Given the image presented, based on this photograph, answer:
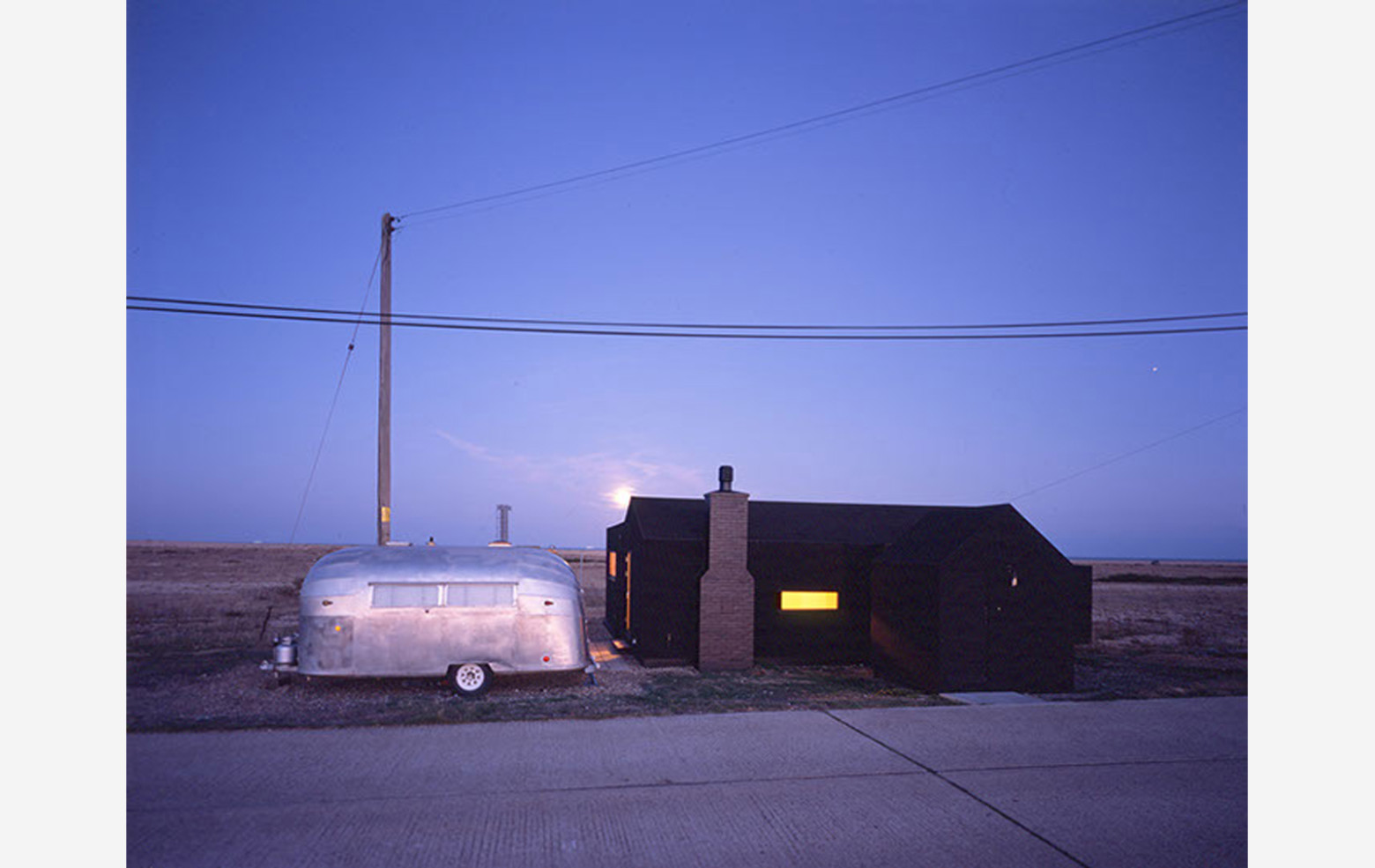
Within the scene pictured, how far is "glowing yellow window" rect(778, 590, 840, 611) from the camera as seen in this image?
19.7 m

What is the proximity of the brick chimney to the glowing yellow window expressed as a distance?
47.0 inches

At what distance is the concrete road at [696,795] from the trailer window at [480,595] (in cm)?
418

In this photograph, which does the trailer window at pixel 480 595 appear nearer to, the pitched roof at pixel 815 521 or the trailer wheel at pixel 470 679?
the trailer wheel at pixel 470 679

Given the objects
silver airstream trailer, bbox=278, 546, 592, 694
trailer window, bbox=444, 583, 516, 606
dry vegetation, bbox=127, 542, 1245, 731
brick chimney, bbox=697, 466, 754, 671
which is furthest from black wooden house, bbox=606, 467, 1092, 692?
trailer window, bbox=444, 583, 516, 606

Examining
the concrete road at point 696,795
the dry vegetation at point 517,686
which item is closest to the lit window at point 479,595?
the dry vegetation at point 517,686

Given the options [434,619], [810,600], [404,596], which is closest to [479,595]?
[434,619]

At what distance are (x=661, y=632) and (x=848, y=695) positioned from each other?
5280 mm

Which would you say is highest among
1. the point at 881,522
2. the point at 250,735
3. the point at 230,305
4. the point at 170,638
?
the point at 230,305

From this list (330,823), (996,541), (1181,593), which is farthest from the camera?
(1181,593)

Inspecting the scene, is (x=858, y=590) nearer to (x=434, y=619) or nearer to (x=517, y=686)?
(x=517, y=686)

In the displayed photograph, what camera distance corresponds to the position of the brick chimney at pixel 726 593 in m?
18.4

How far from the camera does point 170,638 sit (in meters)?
21.1
